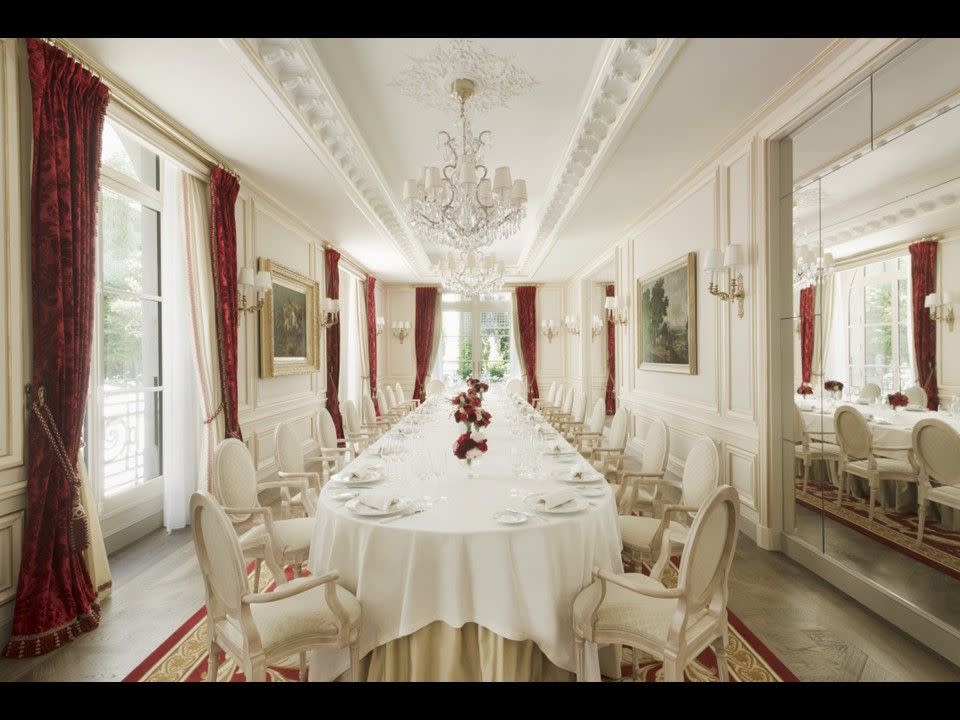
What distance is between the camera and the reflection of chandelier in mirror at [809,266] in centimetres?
311

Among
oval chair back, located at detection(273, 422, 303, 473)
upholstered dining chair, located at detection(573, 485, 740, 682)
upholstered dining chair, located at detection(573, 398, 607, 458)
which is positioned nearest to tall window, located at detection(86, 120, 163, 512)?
oval chair back, located at detection(273, 422, 303, 473)

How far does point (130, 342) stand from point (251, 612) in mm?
3046

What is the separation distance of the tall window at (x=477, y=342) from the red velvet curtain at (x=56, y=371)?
29.4 feet

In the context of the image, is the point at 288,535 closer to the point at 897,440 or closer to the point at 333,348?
the point at 897,440

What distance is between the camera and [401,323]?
11172 mm

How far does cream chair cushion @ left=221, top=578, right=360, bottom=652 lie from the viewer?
1.79 m

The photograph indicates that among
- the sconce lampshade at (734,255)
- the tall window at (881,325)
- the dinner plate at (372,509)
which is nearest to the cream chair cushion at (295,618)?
the dinner plate at (372,509)

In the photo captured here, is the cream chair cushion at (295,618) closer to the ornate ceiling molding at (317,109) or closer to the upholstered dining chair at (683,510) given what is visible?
the upholstered dining chair at (683,510)

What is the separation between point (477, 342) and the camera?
11.6 metres

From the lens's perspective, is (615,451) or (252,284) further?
(252,284)

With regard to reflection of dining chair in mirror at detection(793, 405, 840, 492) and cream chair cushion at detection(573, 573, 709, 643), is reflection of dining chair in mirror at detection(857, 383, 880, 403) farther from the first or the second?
cream chair cushion at detection(573, 573, 709, 643)

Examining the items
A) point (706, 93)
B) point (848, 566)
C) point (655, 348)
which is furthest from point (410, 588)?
point (655, 348)

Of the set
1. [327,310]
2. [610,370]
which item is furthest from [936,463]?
[610,370]
